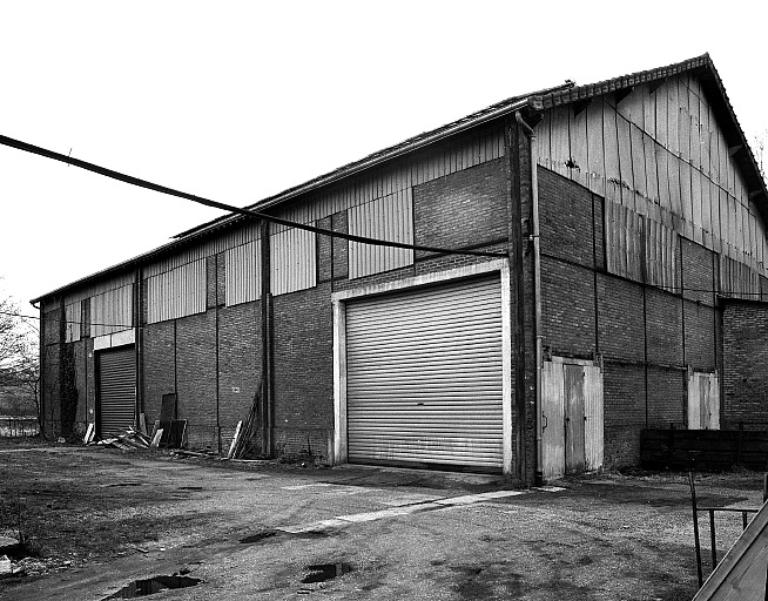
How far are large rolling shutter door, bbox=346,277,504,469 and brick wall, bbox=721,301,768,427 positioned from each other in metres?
10.5

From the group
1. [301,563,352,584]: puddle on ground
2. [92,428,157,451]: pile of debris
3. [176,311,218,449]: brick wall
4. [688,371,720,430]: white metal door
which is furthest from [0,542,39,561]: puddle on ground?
[92,428,157,451]: pile of debris

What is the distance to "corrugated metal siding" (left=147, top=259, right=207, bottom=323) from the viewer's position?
24.0 metres

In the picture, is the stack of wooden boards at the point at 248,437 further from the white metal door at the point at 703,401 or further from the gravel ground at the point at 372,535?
the white metal door at the point at 703,401

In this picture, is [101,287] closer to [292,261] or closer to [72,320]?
[72,320]

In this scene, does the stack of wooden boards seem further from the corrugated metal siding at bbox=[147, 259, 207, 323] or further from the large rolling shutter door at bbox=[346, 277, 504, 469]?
the corrugated metal siding at bbox=[147, 259, 207, 323]

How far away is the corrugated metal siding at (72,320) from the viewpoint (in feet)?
107

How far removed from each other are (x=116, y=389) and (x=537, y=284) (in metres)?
20.7

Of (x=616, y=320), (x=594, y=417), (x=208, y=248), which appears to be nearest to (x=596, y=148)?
(x=616, y=320)

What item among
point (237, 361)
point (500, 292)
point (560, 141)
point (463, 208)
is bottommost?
point (237, 361)

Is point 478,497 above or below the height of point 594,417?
below

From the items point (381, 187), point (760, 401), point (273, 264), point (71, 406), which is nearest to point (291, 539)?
point (381, 187)

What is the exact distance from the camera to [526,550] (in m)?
8.08

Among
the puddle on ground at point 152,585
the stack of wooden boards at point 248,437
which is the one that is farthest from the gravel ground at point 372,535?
the stack of wooden boards at point 248,437

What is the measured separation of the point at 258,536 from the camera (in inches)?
366
